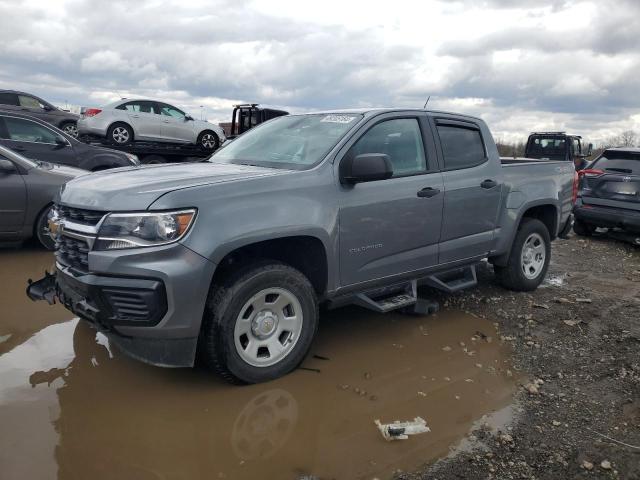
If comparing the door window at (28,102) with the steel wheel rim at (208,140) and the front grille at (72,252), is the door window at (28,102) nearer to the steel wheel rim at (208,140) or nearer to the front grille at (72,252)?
the steel wheel rim at (208,140)

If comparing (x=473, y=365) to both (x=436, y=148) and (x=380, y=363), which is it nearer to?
(x=380, y=363)

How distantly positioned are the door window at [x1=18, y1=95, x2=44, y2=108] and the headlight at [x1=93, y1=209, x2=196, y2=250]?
1337 cm

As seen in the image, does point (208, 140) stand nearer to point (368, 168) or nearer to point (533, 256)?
point (533, 256)

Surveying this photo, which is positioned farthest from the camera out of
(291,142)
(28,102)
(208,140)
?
(208,140)

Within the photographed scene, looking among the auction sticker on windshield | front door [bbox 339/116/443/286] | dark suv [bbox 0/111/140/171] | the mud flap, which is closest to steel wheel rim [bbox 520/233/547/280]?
the mud flap

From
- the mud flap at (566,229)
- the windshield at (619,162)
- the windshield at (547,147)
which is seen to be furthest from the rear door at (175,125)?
the windshield at (547,147)

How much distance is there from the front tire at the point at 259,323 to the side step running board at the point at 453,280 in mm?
1463

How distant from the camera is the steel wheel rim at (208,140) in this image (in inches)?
586

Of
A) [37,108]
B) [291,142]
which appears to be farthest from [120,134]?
[291,142]

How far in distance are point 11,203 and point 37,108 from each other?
9524mm

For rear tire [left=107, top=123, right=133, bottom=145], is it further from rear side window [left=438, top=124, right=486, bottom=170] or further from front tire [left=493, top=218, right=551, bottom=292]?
front tire [left=493, top=218, right=551, bottom=292]

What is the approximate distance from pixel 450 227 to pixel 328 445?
2422 mm

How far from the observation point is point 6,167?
677 cm

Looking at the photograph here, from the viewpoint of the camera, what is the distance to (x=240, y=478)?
2.73 metres
